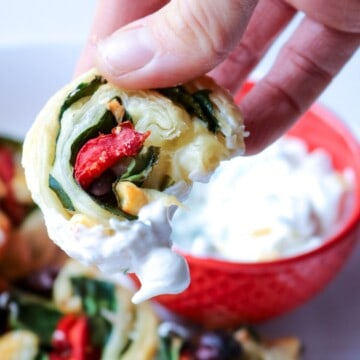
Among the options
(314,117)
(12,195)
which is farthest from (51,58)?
(314,117)

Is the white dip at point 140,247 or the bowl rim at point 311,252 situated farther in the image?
the bowl rim at point 311,252

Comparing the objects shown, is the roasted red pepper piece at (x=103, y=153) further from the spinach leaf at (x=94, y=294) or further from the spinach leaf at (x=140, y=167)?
the spinach leaf at (x=94, y=294)

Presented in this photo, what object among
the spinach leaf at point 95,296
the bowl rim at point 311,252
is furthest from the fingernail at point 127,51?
the spinach leaf at point 95,296

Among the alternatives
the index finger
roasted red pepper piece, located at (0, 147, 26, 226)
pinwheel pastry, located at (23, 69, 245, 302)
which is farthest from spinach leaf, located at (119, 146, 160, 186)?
roasted red pepper piece, located at (0, 147, 26, 226)

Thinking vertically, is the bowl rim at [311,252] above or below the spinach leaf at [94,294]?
above

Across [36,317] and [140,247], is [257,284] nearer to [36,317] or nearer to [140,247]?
[36,317]

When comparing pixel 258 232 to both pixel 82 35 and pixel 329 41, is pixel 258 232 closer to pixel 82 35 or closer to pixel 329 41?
pixel 329 41

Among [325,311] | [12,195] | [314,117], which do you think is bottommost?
[12,195]
